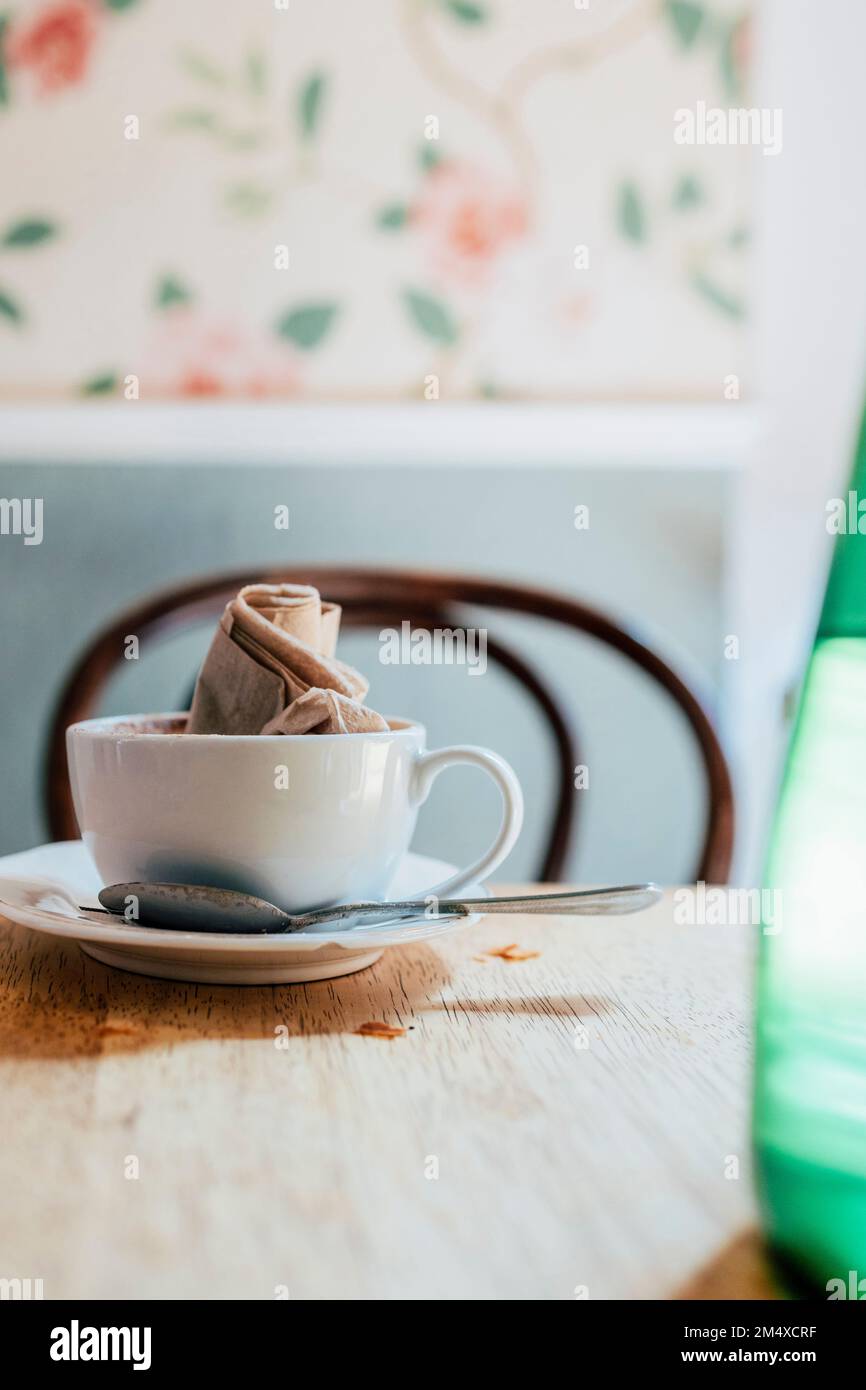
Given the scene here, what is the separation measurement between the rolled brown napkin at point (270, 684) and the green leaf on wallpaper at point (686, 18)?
60.9 inches

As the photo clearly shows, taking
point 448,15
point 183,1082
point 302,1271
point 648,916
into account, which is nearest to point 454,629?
point 648,916

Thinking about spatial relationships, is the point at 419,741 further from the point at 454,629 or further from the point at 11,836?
the point at 11,836

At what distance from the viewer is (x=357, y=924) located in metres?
0.45

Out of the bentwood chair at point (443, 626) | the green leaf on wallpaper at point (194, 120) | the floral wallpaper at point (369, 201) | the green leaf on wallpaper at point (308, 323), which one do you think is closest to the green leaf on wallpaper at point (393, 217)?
the floral wallpaper at point (369, 201)

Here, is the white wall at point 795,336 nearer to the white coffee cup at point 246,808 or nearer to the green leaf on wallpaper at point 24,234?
the green leaf on wallpaper at point 24,234

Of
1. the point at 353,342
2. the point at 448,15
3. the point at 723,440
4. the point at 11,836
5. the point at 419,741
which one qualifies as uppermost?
the point at 448,15

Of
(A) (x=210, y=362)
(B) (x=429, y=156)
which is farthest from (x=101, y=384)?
(B) (x=429, y=156)

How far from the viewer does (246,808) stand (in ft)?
1.42

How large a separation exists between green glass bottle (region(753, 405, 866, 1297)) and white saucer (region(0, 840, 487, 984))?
191 mm

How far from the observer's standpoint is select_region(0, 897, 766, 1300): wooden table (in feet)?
0.75

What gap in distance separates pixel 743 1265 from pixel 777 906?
7cm

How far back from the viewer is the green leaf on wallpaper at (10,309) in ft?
5.12

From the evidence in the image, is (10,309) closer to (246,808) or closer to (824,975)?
(246,808)

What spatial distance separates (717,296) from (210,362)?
0.75 meters
